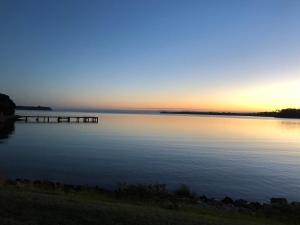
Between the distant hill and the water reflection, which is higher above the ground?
the distant hill

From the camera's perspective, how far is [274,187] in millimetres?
27703

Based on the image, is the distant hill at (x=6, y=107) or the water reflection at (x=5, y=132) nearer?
the water reflection at (x=5, y=132)

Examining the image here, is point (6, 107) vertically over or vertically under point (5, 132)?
over

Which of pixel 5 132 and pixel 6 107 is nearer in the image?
pixel 5 132

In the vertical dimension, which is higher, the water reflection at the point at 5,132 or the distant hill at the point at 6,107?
the distant hill at the point at 6,107

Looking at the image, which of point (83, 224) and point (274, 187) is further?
point (274, 187)

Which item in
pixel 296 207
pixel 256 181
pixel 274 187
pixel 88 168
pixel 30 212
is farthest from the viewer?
pixel 88 168

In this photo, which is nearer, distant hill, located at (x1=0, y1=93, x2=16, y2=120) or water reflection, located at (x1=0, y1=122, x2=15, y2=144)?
water reflection, located at (x1=0, y1=122, x2=15, y2=144)

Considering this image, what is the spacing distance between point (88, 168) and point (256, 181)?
14426 mm

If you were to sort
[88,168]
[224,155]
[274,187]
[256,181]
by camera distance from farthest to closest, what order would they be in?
[224,155] → [88,168] → [256,181] → [274,187]

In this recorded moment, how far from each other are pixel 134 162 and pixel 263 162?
15222 millimetres

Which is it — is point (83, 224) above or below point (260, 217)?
above

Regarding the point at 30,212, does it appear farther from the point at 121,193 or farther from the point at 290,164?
the point at 290,164

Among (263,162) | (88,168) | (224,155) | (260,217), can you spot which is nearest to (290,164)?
(263,162)
